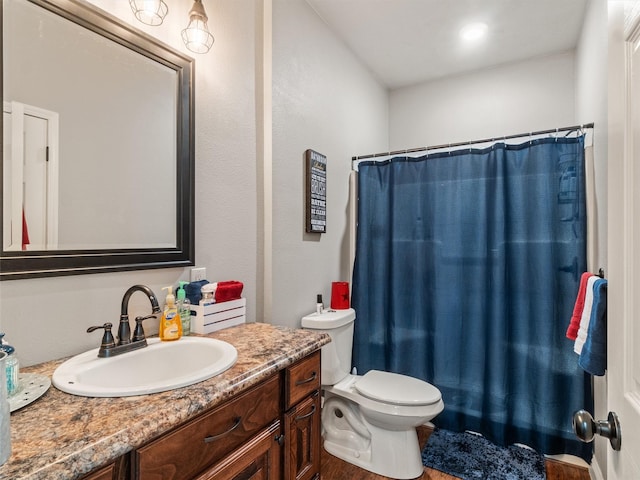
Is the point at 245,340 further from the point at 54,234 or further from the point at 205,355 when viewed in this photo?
the point at 54,234

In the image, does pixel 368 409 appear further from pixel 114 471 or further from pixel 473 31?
pixel 473 31

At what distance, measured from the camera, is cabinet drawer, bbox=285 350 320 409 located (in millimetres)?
1068

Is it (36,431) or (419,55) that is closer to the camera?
(36,431)

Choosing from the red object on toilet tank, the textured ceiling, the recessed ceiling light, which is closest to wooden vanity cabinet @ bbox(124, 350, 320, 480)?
the red object on toilet tank

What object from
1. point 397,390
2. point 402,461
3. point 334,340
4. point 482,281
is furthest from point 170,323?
point 482,281

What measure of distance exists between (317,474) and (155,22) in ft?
5.72

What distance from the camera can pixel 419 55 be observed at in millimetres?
2521

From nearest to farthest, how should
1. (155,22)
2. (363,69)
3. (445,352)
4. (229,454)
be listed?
(229,454)
(155,22)
(445,352)
(363,69)

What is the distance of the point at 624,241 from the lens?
0.64m

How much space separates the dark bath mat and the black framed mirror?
1.74 metres

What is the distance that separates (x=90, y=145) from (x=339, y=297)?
1.52 m

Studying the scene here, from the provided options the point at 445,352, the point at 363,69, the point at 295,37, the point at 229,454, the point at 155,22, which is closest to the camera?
the point at 229,454

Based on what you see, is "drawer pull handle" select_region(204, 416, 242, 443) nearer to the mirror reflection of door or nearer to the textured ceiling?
the mirror reflection of door

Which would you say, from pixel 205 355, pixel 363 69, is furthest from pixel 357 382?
pixel 363 69
